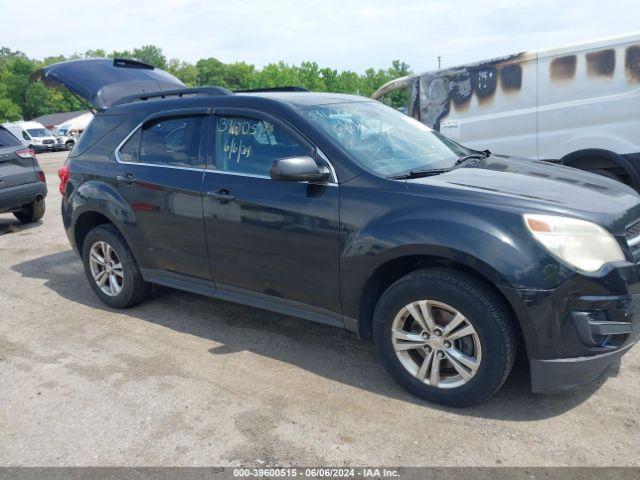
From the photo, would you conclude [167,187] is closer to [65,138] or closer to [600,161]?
[600,161]

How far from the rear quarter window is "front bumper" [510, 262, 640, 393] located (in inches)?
144

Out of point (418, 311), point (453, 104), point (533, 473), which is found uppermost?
point (453, 104)

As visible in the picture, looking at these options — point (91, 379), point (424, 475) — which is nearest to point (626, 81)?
point (424, 475)

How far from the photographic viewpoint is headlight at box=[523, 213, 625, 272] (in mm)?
2824

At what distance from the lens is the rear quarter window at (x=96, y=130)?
4.89 metres

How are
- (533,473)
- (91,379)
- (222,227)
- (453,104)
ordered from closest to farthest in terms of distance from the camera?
1. (533,473)
2. (91,379)
3. (222,227)
4. (453,104)

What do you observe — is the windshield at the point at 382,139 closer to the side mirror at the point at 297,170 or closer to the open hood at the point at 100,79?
the side mirror at the point at 297,170

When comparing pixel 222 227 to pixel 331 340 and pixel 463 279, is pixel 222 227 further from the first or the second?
pixel 463 279

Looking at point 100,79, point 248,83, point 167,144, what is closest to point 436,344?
point 167,144

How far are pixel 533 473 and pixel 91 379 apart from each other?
2.71 meters

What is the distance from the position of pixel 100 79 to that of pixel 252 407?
152 inches

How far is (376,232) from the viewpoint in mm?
3252

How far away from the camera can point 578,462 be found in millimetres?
2689

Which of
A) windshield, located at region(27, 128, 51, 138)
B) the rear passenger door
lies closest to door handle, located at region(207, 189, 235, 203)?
the rear passenger door
